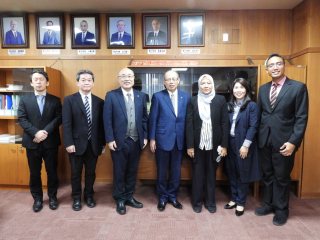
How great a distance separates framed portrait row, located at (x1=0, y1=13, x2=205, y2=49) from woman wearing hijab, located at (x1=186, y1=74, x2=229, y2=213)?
122cm

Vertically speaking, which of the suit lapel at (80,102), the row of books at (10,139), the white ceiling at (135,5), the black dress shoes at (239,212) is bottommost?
the black dress shoes at (239,212)

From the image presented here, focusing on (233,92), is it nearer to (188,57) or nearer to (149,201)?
(188,57)

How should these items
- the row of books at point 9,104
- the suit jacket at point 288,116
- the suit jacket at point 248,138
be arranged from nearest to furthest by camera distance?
the suit jacket at point 288,116, the suit jacket at point 248,138, the row of books at point 9,104

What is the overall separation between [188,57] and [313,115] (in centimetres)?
176

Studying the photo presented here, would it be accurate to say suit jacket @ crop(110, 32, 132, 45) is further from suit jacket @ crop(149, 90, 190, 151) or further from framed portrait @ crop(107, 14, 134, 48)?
suit jacket @ crop(149, 90, 190, 151)

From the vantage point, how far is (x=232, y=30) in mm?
3598

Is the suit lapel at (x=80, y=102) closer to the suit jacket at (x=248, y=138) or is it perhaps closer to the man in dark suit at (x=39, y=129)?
the man in dark suit at (x=39, y=129)

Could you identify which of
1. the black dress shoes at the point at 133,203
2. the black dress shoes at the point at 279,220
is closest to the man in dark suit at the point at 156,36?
the black dress shoes at the point at 133,203

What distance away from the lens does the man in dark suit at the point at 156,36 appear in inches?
142

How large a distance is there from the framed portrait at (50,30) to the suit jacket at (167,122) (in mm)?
1889

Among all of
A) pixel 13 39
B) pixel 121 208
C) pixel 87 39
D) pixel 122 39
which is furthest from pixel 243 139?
pixel 13 39

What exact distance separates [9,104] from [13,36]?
991 millimetres

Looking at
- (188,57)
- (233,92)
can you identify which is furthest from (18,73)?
(233,92)

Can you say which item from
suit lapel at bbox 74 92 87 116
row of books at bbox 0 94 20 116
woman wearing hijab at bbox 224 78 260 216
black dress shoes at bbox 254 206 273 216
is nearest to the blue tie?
suit lapel at bbox 74 92 87 116
